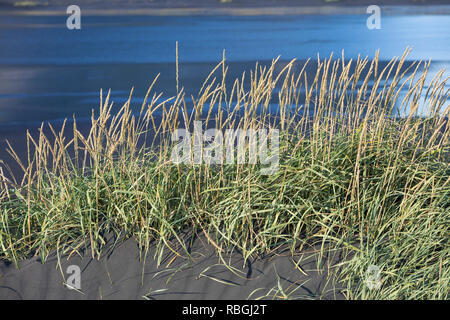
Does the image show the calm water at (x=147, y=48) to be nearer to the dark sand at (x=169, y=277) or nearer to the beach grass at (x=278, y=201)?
the beach grass at (x=278, y=201)

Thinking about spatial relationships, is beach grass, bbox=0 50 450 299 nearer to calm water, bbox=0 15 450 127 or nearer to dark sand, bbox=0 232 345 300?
dark sand, bbox=0 232 345 300

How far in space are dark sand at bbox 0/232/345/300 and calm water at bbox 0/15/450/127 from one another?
4415 millimetres

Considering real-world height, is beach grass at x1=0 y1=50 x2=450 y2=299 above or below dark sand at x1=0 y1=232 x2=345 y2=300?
above

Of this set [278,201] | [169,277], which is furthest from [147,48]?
[169,277]

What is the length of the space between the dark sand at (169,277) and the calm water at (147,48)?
4.41 metres

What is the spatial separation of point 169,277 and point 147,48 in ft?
36.3

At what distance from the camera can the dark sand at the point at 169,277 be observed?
290 cm

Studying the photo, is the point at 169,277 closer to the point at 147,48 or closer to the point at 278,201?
the point at 278,201

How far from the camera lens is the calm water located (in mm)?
9008

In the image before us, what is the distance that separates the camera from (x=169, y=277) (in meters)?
2.99

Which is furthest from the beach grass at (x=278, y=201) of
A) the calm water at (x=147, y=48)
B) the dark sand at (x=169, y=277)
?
the calm water at (x=147, y=48)

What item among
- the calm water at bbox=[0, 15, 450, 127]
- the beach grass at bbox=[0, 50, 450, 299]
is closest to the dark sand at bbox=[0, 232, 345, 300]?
the beach grass at bbox=[0, 50, 450, 299]

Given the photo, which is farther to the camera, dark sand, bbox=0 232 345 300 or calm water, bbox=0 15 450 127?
calm water, bbox=0 15 450 127

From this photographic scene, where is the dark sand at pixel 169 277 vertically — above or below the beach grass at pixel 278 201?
below
